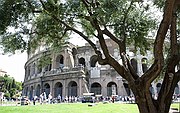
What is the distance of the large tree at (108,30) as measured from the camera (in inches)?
300

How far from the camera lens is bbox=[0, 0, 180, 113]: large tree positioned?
7.62 meters

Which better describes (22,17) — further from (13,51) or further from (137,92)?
(137,92)

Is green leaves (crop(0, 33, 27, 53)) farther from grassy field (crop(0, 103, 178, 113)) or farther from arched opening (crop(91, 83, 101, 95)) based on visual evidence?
arched opening (crop(91, 83, 101, 95))

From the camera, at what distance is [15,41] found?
10.0m

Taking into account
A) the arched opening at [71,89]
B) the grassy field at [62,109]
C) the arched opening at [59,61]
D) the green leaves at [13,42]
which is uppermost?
the arched opening at [59,61]

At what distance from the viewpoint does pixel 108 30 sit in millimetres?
9484

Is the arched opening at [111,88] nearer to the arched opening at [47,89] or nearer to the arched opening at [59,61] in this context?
the arched opening at [59,61]

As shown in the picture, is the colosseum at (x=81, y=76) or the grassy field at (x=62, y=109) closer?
the grassy field at (x=62, y=109)

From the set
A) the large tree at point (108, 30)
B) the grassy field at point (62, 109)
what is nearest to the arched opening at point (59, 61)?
the grassy field at point (62, 109)

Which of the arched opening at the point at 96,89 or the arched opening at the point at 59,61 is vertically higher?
the arched opening at the point at 59,61

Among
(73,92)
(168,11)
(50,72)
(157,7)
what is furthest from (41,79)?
(168,11)

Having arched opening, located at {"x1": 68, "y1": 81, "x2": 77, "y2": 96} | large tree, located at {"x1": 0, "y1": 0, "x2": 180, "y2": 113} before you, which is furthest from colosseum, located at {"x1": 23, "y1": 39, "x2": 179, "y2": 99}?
large tree, located at {"x1": 0, "y1": 0, "x2": 180, "y2": 113}

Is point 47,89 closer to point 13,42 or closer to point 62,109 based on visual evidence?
point 62,109

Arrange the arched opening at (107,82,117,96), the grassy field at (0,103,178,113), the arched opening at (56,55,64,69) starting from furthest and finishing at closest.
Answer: the arched opening at (56,55,64,69), the arched opening at (107,82,117,96), the grassy field at (0,103,178,113)
